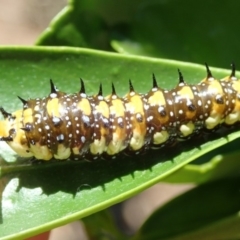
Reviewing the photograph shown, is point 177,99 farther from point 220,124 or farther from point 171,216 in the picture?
point 171,216

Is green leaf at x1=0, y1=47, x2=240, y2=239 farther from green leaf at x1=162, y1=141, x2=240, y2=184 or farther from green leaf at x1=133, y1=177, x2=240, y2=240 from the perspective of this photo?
green leaf at x1=133, y1=177, x2=240, y2=240

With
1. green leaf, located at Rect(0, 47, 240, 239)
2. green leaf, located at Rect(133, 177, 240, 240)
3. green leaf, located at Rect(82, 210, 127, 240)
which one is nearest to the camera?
green leaf, located at Rect(0, 47, 240, 239)

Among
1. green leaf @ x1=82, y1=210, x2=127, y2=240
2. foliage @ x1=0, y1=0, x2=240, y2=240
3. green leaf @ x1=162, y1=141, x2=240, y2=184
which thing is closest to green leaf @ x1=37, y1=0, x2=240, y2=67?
foliage @ x1=0, y1=0, x2=240, y2=240

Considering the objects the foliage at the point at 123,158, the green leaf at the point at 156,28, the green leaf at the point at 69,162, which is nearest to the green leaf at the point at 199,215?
the foliage at the point at 123,158

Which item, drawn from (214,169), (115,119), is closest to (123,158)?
(115,119)

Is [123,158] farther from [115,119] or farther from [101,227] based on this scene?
[101,227]

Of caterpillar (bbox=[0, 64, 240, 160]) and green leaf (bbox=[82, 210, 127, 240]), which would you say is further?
green leaf (bbox=[82, 210, 127, 240])

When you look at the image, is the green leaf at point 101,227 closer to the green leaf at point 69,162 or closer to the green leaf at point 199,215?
the green leaf at point 199,215
